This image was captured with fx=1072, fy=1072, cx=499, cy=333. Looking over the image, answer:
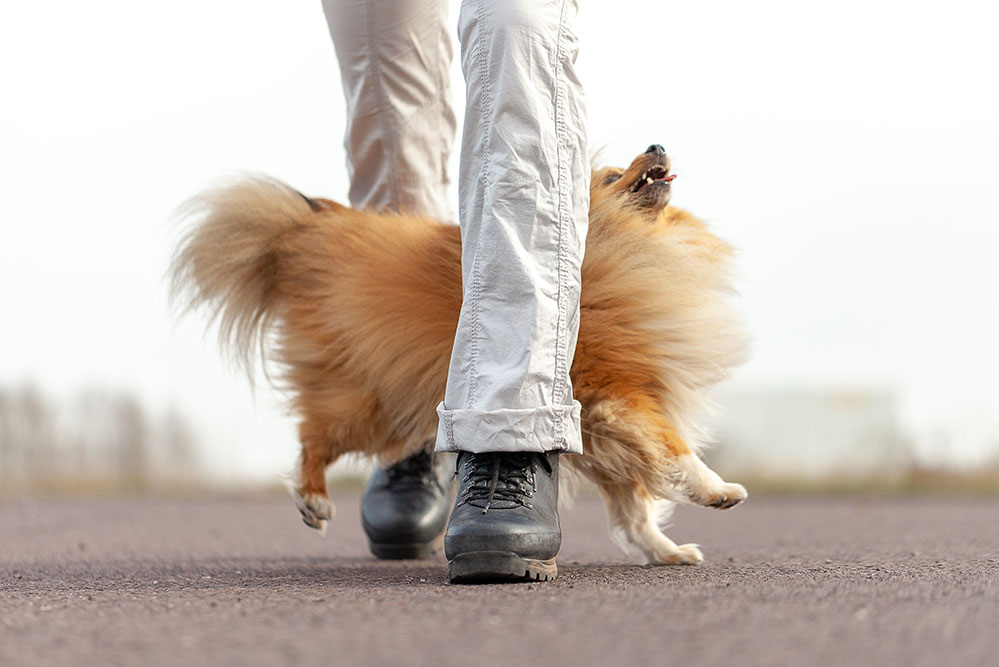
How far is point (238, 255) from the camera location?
312cm

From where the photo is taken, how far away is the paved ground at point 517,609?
4.19 feet

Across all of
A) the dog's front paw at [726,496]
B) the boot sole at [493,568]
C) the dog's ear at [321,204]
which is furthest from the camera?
the dog's ear at [321,204]

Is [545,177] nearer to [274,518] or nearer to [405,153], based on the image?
[405,153]

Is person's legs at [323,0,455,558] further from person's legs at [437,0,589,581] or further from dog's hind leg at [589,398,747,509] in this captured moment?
person's legs at [437,0,589,581]

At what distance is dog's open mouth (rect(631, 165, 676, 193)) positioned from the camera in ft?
8.77

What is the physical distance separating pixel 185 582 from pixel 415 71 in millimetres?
1581

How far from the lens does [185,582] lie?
217cm

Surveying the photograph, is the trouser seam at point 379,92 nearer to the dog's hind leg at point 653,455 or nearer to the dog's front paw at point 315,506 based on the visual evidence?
the dog's front paw at point 315,506

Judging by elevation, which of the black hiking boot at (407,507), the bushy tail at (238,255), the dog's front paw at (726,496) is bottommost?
the black hiking boot at (407,507)

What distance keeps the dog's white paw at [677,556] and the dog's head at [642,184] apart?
85 cm

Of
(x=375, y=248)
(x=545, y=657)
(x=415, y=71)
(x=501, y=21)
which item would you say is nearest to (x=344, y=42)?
(x=415, y=71)

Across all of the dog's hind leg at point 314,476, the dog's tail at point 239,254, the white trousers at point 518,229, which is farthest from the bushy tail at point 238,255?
the white trousers at point 518,229

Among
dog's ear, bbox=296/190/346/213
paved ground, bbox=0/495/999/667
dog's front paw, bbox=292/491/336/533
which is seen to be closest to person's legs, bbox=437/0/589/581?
paved ground, bbox=0/495/999/667

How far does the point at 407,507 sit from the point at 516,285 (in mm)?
1138
